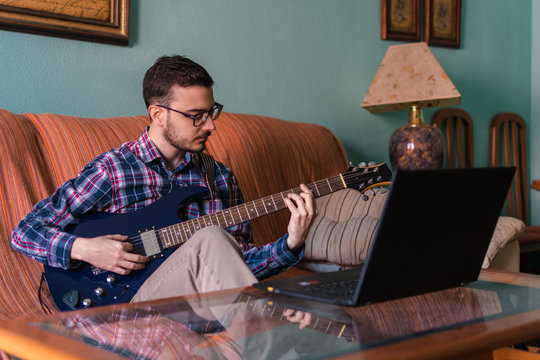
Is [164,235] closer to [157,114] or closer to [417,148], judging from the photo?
[157,114]

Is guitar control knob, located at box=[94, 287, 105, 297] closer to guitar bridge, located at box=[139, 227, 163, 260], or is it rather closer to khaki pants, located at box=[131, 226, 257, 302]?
guitar bridge, located at box=[139, 227, 163, 260]

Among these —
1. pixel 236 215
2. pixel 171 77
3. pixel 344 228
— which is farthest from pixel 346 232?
pixel 171 77

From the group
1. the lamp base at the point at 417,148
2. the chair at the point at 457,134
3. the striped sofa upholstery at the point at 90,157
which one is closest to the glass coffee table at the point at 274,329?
the striped sofa upholstery at the point at 90,157

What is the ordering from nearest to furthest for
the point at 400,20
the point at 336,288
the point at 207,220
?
the point at 336,288
the point at 207,220
the point at 400,20

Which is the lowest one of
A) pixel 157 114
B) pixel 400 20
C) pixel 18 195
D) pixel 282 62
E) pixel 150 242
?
pixel 150 242

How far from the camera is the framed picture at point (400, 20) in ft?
9.57

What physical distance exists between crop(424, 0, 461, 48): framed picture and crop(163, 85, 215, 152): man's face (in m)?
1.93

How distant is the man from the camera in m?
1.35

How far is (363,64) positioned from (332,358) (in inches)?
97.9

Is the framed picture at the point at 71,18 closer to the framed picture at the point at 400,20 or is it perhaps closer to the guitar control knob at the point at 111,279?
the guitar control knob at the point at 111,279

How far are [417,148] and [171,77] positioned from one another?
1259 mm

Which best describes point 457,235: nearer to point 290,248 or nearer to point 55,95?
point 290,248

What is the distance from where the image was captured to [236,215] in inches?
58.2

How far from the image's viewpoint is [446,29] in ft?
10.5
